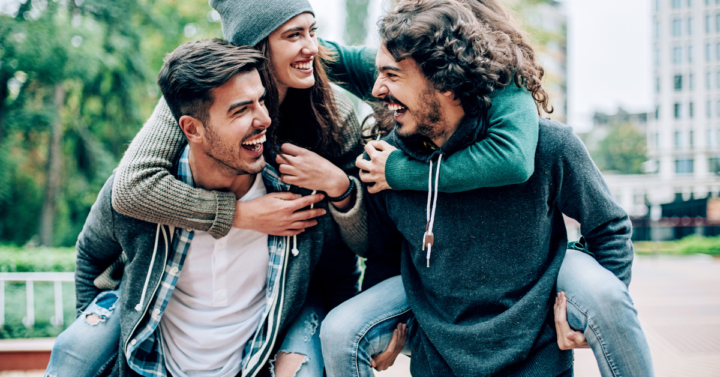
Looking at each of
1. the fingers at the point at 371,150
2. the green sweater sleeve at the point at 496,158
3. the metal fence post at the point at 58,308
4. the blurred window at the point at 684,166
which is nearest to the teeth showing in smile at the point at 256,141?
the fingers at the point at 371,150

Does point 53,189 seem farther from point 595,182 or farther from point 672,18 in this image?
point 672,18

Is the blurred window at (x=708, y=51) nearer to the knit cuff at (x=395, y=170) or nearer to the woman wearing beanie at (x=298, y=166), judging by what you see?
the woman wearing beanie at (x=298, y=166)

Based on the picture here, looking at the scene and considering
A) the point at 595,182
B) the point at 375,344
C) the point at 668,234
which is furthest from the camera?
the point at 668,234

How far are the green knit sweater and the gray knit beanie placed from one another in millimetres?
877

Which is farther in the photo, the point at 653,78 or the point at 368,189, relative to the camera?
the point at 653,78

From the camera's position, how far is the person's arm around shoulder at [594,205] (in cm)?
192

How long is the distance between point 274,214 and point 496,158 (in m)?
0.99

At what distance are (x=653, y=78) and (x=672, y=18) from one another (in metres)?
6.64

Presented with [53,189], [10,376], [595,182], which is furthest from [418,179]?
[53,189]

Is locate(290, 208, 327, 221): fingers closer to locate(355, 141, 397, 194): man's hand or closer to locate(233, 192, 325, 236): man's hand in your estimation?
locate(233, 192, 325, 236): man's hand

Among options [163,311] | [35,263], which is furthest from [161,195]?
[35,263]

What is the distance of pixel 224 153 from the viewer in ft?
7.01

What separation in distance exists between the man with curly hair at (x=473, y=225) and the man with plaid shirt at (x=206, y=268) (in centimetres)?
31

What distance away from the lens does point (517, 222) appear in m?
2.01
